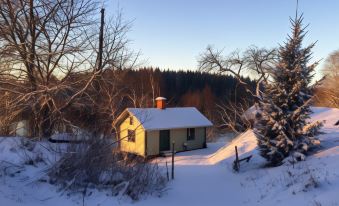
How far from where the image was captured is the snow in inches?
1075

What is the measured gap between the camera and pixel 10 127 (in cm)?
1436

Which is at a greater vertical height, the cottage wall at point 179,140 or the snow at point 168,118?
the snow at point 168,118

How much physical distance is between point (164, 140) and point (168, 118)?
2119mm

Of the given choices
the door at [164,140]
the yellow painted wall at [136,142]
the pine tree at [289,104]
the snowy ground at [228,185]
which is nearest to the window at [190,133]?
the door at [164,140]

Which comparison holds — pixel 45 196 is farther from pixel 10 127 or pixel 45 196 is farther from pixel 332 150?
pixel 332 150

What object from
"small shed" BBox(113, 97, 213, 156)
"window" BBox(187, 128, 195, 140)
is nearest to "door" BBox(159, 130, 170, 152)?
"small shed" BBox(113, 97, 213, 156)

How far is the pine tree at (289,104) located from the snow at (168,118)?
462 inches

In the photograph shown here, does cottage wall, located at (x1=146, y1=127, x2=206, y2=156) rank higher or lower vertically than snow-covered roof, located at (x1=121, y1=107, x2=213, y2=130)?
lower

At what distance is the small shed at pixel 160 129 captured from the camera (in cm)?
2719

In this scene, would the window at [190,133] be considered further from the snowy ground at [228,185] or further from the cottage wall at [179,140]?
the snowy ground at [228,185]

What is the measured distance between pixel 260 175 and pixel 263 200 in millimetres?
3478

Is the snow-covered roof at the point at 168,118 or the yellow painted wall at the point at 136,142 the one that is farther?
the snow-covered roof at the point at 168,118

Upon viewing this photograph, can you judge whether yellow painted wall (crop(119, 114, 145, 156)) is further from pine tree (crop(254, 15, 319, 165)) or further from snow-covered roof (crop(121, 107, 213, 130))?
pine tree (crop(254, 15, 319, 165))

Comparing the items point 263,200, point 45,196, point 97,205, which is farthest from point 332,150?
point 45,196
